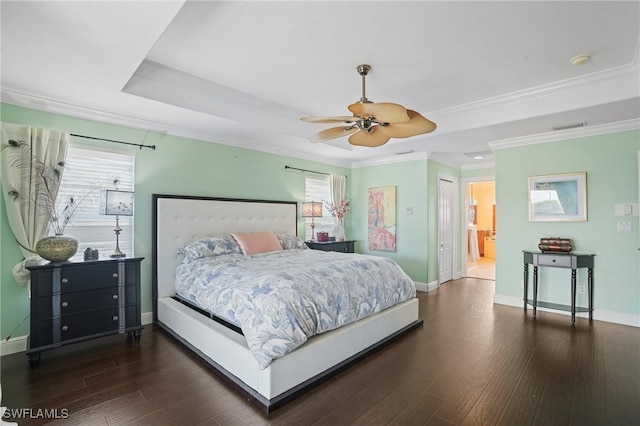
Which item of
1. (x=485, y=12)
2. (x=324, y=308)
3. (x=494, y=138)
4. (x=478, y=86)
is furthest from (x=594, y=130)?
(x=324, y=308)

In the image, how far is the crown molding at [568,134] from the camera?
371 centimetres

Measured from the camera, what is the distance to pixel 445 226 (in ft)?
20.0

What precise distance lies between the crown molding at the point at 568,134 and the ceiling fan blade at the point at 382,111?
291 cm

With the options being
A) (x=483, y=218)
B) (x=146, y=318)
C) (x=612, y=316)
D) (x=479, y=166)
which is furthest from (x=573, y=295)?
(x=483, y=218)

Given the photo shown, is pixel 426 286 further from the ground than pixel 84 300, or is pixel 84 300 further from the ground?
pixel 84 300

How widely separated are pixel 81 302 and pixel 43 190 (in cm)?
117

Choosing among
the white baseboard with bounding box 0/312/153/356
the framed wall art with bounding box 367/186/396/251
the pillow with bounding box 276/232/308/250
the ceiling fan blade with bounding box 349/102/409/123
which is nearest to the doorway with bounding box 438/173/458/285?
the framed wall art with bounding box 367/186/396/251

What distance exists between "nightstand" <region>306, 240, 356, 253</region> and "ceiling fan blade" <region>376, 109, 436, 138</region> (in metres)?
2.74

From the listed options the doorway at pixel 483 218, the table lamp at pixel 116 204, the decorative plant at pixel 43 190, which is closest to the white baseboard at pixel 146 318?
the table lamp at pixel 116 204

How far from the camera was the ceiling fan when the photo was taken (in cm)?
237

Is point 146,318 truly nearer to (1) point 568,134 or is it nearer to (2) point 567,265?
(2) point 567,265

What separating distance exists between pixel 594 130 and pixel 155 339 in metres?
5.79

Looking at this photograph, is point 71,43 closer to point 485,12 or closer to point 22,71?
point 22,71

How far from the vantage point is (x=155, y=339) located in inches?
129
